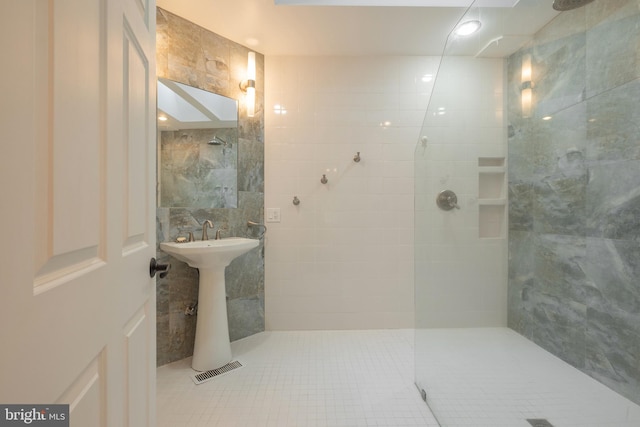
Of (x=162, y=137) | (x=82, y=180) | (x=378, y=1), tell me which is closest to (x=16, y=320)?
(x=82, y=180)

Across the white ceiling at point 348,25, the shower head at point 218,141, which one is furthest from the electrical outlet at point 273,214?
the white ceiling at point 348,25

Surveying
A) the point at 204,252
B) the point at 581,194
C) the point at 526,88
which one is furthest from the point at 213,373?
the point at 526,88

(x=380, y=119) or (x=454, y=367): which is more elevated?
(x=380, y=119)

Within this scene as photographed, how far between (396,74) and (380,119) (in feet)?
1.38

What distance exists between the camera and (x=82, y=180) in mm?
478

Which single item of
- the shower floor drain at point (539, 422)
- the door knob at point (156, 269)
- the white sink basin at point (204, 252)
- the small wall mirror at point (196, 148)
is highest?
the small wall mirror at point (196, 148)

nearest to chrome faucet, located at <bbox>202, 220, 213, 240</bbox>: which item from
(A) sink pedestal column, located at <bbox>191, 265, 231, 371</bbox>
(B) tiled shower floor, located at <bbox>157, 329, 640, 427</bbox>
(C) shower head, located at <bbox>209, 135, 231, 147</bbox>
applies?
(A) sink pedestal column, located at <bbox>191, 265, 231, 371</bbox>

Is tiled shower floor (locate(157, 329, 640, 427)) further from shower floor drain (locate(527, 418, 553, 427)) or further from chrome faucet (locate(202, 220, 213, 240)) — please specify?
chrome faucet (locate(202, 220, 213, 240))

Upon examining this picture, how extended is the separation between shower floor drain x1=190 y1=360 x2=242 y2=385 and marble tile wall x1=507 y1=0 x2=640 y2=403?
1.69 m

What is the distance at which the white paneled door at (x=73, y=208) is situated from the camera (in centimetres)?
33

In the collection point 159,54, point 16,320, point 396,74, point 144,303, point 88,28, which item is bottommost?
point 144,303

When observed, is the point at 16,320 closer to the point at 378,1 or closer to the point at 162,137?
the point at 162,137

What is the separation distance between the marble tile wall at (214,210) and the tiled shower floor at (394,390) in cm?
24

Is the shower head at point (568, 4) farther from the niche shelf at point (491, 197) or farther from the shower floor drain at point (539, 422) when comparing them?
the shower floor drain at point (539, 422)
